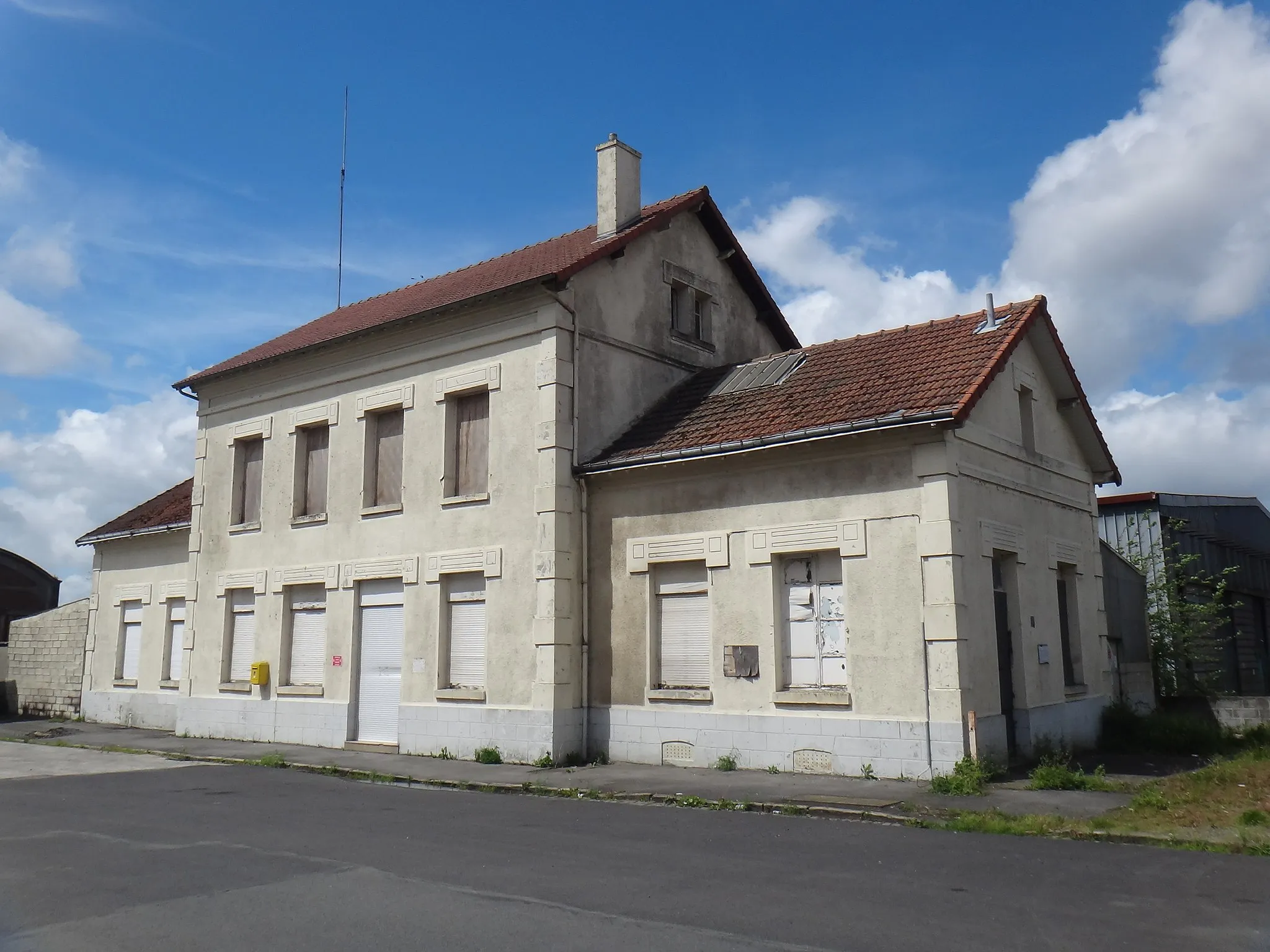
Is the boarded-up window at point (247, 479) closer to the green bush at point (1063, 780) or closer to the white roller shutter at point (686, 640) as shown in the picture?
the white roller shutter at point (686, 640)

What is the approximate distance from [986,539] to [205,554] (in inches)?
571

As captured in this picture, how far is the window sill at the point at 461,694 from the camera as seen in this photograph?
1518 cm

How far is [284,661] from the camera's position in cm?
1819

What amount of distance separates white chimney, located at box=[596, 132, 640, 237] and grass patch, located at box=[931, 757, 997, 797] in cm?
1013

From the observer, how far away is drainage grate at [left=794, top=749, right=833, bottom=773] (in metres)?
12.5

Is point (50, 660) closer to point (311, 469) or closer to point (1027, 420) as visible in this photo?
point (311, 469)

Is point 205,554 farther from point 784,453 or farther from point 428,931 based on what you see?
point 428,931

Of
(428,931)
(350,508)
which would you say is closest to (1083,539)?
(350,508)

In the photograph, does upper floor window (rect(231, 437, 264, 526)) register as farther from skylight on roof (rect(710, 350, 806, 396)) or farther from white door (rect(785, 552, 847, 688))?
white door (rect(785, 552, 847, 688))

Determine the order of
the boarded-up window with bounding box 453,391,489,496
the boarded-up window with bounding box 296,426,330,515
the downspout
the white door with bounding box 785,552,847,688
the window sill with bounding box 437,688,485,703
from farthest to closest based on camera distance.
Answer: the boarded-up window with bounding box 296,426,330,515, the boarded-up window with bounding box 453,391,489,496, the window sill with bounding box 437,688,485,703, the downspout, the white door with bounding box 785,552,847,688

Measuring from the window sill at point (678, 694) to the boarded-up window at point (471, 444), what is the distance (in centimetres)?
414

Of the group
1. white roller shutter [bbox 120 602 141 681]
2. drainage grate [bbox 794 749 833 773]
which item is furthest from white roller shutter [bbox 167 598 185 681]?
drainage grate [bbox 794 749 833 773]

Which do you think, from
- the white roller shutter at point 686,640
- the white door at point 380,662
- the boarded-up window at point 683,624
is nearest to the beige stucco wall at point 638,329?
the boarded-up window at point 683,624

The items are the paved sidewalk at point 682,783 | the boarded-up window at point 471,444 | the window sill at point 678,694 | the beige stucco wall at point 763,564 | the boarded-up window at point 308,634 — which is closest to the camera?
the paved sidewalk at point 682,783
